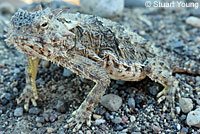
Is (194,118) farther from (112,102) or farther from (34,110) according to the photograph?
(34,110)

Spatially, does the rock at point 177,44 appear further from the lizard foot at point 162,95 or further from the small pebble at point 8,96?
the small pebble at point 8,96

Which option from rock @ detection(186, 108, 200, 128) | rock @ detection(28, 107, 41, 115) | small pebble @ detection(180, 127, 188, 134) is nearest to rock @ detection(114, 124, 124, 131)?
small pebble @ detection(180, 127, 188, 134)

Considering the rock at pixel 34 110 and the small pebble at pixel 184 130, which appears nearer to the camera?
the small pebble at pixel 184 130

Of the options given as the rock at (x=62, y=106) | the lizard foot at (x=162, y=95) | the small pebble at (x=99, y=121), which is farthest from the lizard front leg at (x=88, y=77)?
the lizard foot at (x=162, y=95)

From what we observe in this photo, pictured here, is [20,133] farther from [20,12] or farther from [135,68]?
[135,68]

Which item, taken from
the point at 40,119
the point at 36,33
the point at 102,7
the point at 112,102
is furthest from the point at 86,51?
the point at 102,7

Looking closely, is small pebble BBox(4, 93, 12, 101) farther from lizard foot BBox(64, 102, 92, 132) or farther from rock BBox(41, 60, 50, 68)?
lizard foot BBox(64, 102, 92, 132)
